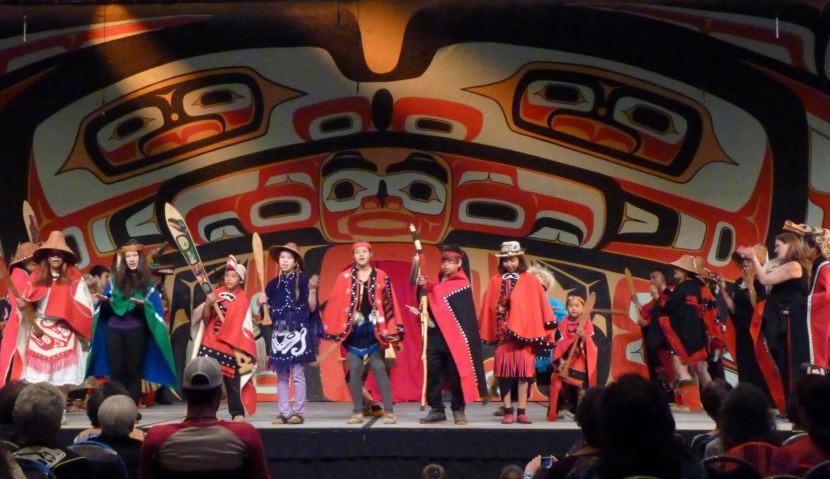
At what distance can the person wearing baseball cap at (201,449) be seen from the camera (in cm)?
360

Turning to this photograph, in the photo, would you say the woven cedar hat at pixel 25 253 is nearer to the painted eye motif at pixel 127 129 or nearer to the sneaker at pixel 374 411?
the painted eye motif at pixel 127 129

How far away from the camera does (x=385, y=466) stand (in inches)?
320

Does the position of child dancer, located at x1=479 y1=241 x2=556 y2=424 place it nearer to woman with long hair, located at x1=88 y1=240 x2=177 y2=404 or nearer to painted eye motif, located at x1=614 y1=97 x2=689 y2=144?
painted eye motif, located at x1=614 y1=97 x2=689 y2=144

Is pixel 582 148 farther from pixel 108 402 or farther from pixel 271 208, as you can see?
pixel 108 402

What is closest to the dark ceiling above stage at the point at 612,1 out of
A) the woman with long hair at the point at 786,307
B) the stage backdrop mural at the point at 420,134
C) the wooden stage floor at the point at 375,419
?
the stage backdrop mural at the point at 420,134

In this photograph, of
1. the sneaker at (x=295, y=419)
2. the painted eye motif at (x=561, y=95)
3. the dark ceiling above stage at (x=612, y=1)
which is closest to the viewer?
the sneaker at (x=295, y=419)

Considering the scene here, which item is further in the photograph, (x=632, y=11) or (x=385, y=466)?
(x=632, y=11)

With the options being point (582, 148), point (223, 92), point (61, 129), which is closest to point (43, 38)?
point (61, 129)

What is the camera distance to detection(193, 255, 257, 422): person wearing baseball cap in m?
9.08

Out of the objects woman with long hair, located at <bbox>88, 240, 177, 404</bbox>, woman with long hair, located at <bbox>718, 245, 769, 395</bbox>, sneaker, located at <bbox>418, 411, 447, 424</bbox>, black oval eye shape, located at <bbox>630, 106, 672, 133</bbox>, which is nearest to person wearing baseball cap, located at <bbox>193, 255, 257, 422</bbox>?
woman with long hair, located at <bbox>88, 240, 177, 404</bbox>

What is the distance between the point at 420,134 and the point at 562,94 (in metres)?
1.70

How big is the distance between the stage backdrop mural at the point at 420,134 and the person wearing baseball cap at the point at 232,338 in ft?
9.41

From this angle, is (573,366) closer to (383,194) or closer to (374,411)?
(374,411)

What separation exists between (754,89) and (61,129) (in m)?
7.16
